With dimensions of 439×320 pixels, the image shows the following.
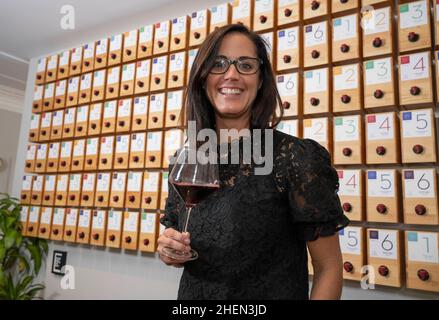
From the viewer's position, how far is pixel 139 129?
7.94 ft

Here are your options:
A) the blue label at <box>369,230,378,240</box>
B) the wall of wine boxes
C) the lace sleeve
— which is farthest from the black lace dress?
the blue label at <box>369,230,378,240</box>

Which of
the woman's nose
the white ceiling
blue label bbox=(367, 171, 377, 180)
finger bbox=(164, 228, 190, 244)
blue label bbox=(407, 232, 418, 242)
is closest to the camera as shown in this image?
finger bbox=(164, 228, 190, 244)

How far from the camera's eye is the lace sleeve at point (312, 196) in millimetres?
665

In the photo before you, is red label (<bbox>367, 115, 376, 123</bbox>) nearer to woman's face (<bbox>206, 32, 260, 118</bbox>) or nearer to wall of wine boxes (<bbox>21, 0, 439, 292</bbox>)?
wall of wine boxes (<bbox>21, 0, 439, 292</bbox>)

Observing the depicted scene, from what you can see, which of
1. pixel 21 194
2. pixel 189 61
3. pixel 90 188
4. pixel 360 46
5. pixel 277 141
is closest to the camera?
pixel 277 141

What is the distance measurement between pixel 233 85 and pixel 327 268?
44cm

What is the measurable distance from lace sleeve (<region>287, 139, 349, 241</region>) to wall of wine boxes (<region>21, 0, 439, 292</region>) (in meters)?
0.46

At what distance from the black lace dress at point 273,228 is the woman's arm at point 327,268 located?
2cm

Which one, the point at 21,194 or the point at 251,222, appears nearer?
the point at 251,222

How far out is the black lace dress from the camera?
2.21 feet

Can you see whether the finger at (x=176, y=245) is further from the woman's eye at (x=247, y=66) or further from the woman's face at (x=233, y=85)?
the woman's eye at (x=247, y=66)

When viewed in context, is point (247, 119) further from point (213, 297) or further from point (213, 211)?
point (213, 297)

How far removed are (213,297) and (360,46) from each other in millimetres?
1492
